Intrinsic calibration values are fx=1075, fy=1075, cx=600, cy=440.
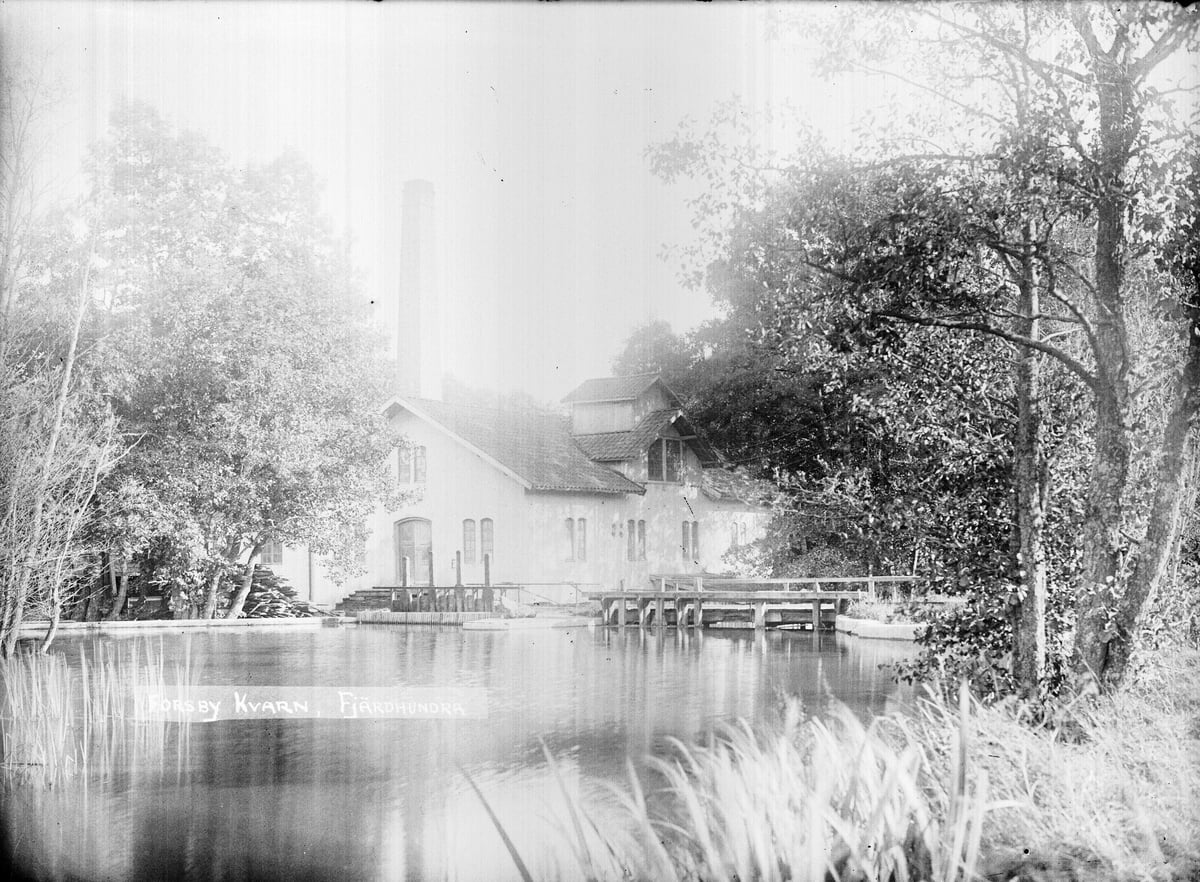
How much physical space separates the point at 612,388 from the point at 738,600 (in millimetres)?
7313

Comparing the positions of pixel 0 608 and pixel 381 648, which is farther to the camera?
pixel 381 648

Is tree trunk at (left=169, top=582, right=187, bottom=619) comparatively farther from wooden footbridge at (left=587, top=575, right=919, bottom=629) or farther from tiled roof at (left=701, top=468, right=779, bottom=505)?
tiled roof at (left=701, top=468, right=779, bottom=505)

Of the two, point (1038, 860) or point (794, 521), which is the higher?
point (794, 521)

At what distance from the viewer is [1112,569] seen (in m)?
4.61

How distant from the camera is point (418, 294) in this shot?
17.3ft

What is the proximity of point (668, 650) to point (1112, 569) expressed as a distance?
5544 mm

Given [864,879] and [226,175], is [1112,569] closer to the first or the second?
[864,879]

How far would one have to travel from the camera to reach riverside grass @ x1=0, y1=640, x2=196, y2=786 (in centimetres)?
532

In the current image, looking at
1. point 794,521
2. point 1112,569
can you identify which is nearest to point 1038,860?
point 1112,569

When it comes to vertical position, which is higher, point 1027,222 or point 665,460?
point 1027,222

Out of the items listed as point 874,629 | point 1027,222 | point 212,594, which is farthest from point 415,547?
point 1027,222

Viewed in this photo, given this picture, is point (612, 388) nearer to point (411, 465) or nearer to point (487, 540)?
point (411, 465)

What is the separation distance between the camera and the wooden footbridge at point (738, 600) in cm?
991

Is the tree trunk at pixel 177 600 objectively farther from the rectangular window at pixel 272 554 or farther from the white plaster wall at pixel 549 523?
the white plaster wall at pixel 549 523
